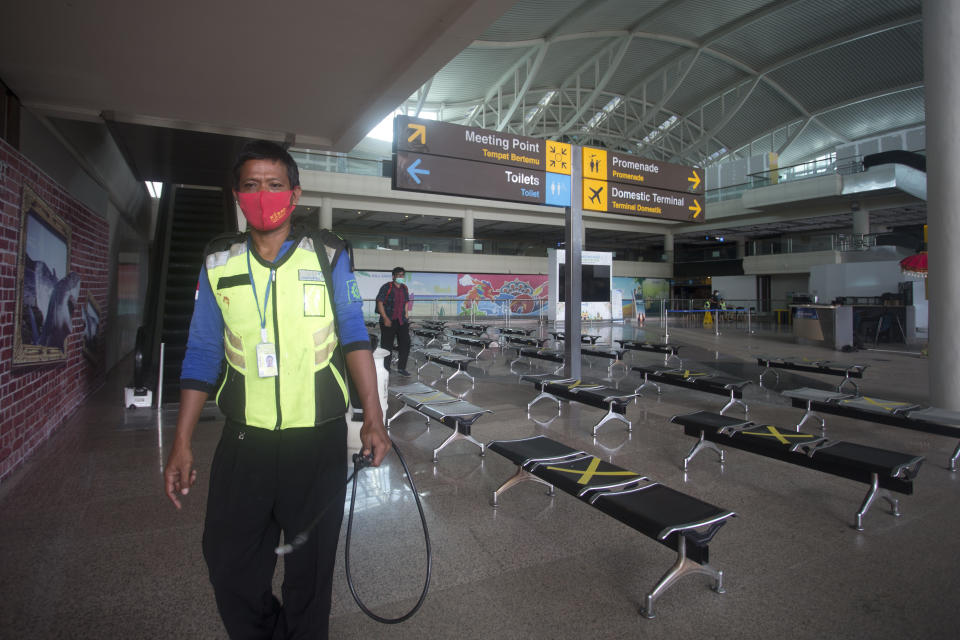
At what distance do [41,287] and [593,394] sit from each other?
5402mm

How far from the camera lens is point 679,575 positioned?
2.25 m

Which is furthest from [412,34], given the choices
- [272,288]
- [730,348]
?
[730,348]

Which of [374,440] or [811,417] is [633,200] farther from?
[374,440]

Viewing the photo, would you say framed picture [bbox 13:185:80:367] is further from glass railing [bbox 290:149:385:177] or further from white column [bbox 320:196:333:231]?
white column [bbox 320:196:333:231]

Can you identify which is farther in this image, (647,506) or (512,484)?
(512,484)

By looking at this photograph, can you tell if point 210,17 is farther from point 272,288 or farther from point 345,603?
point 345,603

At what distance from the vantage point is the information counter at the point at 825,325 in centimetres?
1305

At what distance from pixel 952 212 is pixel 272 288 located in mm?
7787

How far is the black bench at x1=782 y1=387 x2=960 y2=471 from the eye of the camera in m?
4.12

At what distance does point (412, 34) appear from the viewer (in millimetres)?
3775

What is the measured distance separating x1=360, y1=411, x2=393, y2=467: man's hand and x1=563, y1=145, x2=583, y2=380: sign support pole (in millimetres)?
5551

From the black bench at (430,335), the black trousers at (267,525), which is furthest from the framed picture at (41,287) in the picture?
the black bench at (430,335)

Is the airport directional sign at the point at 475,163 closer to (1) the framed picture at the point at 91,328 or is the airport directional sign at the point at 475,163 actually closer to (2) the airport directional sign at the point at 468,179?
(2) the airport directional sign at the point at 468,179

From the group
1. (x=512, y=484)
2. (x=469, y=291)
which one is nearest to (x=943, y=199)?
(x=512, y=484)
